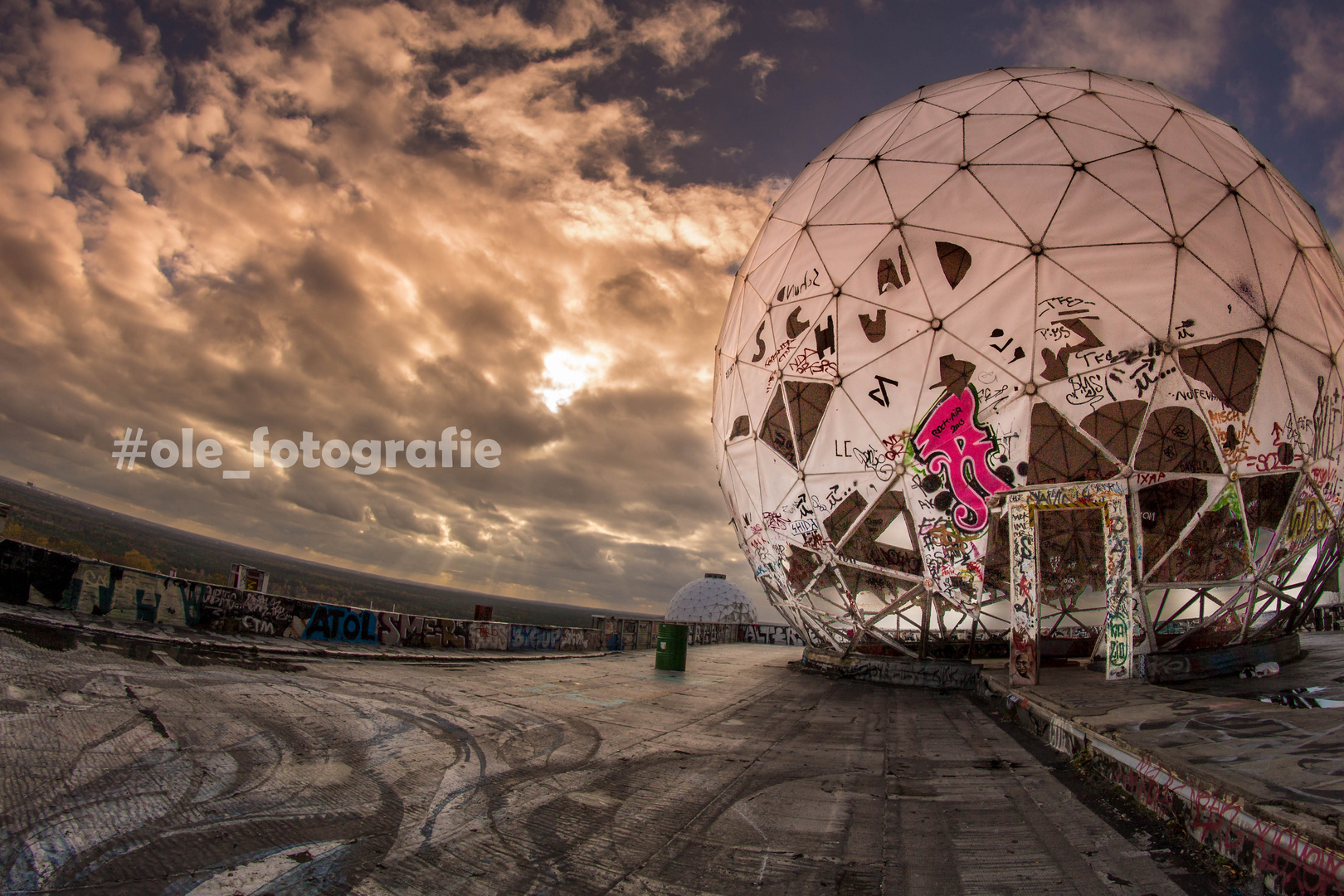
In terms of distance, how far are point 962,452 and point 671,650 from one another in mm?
8773

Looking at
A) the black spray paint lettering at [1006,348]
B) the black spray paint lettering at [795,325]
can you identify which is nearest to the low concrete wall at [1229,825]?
the black spray paint lettering at [1006,348]

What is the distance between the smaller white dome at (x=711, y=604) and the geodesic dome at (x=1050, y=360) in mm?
25734

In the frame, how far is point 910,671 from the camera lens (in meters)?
11.8

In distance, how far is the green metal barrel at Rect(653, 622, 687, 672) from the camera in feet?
48.4

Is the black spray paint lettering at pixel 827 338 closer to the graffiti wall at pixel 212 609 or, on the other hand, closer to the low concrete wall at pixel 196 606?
the graffiti wall at pixel 212 609

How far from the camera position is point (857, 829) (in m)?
3.90

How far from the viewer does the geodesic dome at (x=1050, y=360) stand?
9234 mm

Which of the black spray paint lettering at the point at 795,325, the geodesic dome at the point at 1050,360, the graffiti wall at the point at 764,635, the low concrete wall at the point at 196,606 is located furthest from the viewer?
the graffiti wall at the point at 764,635

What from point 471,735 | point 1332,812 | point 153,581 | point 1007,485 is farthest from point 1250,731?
point 153,581

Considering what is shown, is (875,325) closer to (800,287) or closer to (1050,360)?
(800,287)

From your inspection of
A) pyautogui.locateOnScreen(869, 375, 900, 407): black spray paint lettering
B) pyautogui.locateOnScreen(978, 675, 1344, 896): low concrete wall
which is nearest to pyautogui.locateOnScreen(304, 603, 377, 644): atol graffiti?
pyautogui.locateOnScreen(869, 375, 900, 407): black spray paint lettering

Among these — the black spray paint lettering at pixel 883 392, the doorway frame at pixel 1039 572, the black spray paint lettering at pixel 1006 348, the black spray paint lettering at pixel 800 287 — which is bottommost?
the doorway frame at pixel 1039 572

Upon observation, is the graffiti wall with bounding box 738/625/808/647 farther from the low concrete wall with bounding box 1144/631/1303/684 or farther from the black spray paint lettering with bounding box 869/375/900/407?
the black spray paint lettering with bounding box 869/375/900/407

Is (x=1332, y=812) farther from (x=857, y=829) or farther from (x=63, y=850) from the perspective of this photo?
(x=63, y=850)
